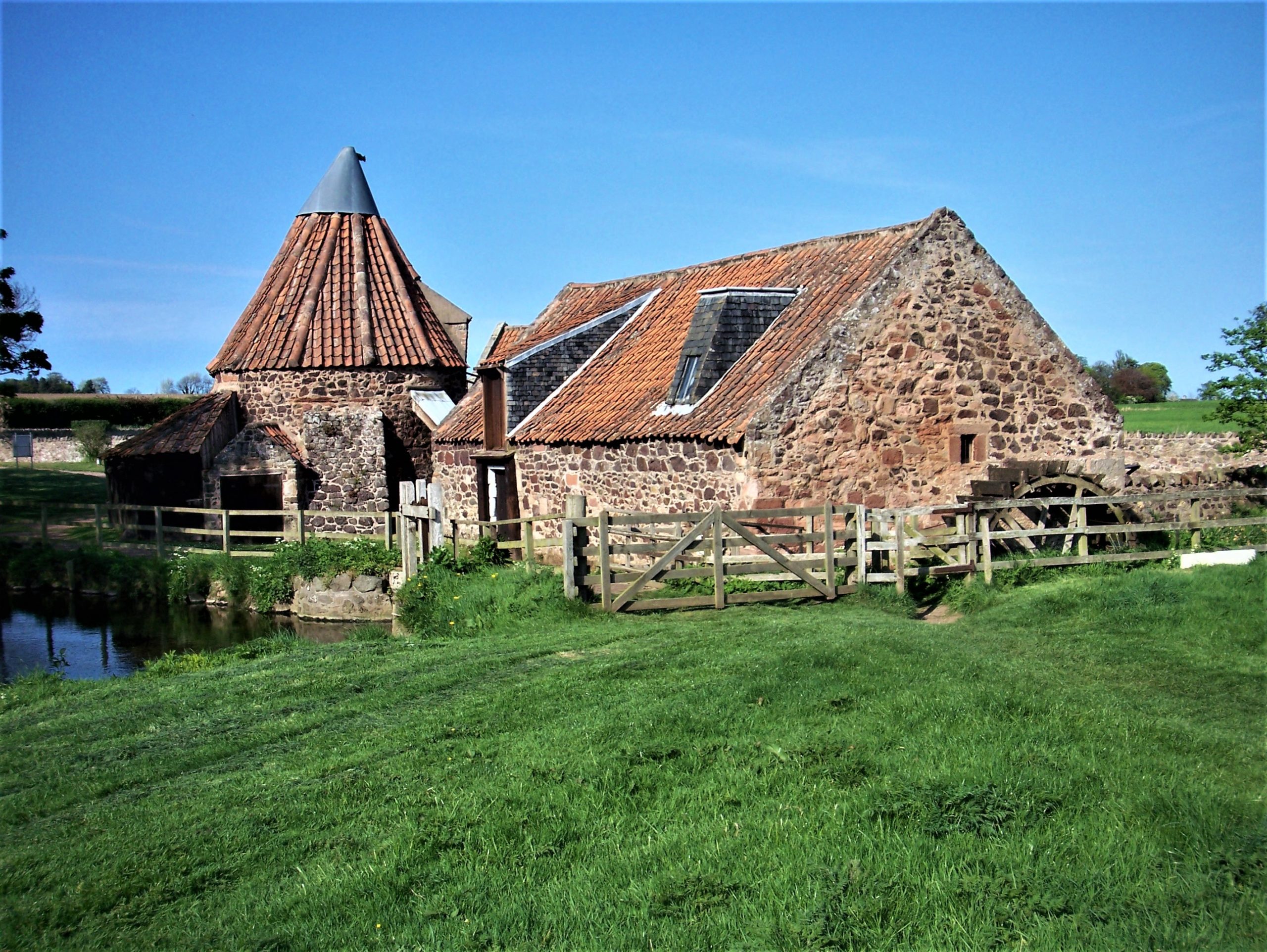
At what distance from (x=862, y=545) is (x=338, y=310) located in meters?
18.2

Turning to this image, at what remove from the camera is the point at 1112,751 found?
258 inches

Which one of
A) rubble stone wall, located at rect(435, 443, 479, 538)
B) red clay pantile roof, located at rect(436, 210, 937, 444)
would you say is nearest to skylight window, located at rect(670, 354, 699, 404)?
red clay pantile roof, located at rect(436, 210, 937, 444)

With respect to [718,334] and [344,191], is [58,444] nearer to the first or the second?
[344,191]

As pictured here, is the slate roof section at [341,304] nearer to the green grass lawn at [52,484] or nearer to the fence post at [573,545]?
the green grass lawn at [52,484]

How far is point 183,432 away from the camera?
86.4 ft

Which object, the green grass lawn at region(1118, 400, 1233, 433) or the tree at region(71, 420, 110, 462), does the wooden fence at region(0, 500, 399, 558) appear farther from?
the tree at region(71, 420, 110, 462)

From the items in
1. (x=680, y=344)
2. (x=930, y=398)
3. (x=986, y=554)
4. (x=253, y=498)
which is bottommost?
(x=986, y=554)

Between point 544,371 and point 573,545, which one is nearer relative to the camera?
point 573,545

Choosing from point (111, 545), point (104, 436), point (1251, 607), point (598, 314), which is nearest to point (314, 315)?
point (111, 545)

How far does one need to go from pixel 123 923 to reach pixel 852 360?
12.4m

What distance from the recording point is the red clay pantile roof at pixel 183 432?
2580 cm

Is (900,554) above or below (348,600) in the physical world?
above

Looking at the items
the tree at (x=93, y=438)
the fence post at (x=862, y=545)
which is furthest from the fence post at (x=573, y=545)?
the tree at (x=93, y=438)

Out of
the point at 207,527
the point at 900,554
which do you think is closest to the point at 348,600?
the point at 207,527
